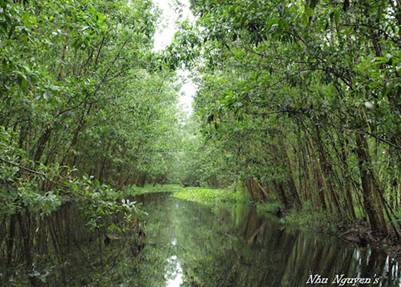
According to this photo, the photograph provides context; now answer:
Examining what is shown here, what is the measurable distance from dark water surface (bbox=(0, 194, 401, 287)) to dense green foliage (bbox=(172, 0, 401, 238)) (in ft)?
8.61

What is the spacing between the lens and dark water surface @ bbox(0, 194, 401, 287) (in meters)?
8.31

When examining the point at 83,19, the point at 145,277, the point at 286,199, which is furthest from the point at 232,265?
the point at 286,199

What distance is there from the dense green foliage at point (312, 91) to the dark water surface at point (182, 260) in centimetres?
262

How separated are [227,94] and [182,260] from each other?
5.50 meters

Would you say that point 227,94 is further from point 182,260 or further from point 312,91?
point 182,260

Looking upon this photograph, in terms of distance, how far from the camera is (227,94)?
7430 millimetres

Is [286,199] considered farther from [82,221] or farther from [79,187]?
[79,187]

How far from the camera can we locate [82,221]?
50.4 ft

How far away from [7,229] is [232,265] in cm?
791

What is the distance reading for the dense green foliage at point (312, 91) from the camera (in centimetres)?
586
